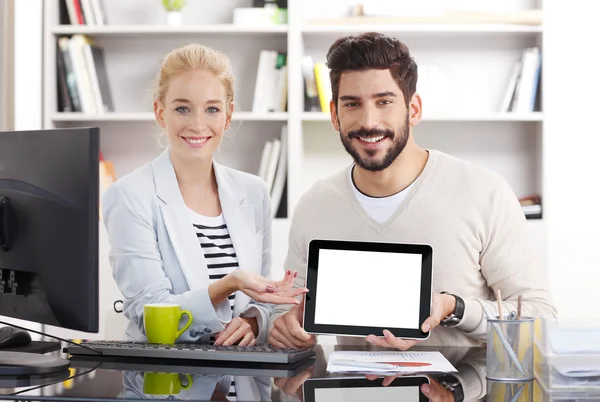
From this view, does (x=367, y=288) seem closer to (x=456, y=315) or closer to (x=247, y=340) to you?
(x=456, y=315)

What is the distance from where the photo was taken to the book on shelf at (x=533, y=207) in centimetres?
350

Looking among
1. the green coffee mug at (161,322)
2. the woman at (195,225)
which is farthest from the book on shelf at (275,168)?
the green coffee mug at (161,322)

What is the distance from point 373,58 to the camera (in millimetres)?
1979

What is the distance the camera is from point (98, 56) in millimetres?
3635

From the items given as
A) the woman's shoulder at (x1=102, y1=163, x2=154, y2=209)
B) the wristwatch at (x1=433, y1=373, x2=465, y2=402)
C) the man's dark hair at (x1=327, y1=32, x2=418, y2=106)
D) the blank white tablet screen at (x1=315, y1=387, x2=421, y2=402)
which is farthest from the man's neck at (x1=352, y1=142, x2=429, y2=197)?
the blank white tablet screen at (x1=315, y1=387, x2=421, y2=402)

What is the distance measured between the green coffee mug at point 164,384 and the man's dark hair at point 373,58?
0.91 metres

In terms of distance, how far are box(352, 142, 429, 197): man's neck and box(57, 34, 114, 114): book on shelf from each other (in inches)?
73.8

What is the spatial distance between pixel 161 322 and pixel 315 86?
2027 millimetres

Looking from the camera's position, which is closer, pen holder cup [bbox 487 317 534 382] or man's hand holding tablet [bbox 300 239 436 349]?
pen holder cup [bbox 487 317 534 382]

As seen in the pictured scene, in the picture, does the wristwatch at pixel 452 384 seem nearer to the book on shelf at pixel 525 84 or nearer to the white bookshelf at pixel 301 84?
the white bookshelf at pixel 301 84

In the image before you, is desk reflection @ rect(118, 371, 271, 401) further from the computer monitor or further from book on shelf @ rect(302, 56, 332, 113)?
book on shelf @ rect(302, 56, 332, 113)

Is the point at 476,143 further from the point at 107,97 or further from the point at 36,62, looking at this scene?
the point at 36,62

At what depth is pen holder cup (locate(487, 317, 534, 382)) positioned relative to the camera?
136 centimetres

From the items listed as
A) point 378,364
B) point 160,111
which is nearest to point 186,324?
point 378,364
